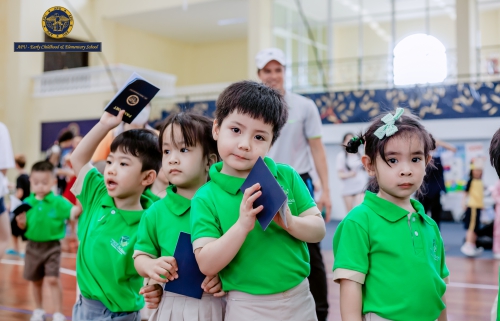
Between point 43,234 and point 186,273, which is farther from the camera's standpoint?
point 43,234

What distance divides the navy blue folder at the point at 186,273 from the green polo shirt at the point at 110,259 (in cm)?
51

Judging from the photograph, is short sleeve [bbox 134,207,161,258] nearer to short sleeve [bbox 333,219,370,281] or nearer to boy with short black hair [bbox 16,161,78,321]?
short sleeve [bbox 333,219,370,281]

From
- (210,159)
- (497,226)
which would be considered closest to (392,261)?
(210,159)

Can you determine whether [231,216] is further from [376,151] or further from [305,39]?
[305,39]

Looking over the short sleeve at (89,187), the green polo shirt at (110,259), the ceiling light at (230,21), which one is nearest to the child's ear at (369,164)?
the green polo shirt at (110,259)

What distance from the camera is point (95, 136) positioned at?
2.22 metres

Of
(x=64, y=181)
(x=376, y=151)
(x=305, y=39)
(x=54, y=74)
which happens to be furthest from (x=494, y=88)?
(x=54, y=74)

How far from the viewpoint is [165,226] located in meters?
1.87

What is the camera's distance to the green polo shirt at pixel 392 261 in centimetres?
168

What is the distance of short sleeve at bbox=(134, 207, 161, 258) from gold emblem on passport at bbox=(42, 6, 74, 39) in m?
0.81

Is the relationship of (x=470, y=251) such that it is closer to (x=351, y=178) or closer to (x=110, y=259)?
→ (x=351, y=178)

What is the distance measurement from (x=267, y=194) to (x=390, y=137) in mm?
537

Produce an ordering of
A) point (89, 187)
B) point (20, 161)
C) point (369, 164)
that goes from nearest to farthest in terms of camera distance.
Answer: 1. point (369, 164)
2. point (89, 187)
3. point (20, 161)

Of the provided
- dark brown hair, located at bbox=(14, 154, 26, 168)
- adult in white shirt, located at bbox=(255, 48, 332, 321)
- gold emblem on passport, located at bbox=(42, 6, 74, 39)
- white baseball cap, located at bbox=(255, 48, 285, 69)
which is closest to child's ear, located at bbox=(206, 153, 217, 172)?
gold emblem on passport, located at bbox=(42, 6, 74, 39)
